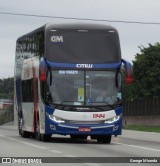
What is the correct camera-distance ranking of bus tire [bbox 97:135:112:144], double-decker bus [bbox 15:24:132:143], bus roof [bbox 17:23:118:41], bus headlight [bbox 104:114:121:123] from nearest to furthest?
1. double-decker bus [bbox 15:24:132:143]
2. bus headlight [bbox 104:114:121:123]
3. bus roof [bbox 17:23:118:41]
4. bus tire [bbox 97:135:112:144]

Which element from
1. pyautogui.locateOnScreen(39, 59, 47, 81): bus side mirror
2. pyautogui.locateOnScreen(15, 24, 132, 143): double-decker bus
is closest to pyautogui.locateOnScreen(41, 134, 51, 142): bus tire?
pyautogui.locateOnScreen(15, 24, 132, 143): double-decker bus

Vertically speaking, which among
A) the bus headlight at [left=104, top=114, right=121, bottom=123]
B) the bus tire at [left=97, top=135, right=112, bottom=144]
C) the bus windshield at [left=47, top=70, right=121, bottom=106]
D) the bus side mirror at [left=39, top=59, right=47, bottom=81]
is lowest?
the bus tire at [left=97, top=135, right=112, bottom=144]

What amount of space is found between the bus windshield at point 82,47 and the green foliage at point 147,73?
5853cm

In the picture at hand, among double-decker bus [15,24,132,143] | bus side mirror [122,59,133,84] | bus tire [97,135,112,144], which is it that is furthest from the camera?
bus tire [97,135,112,144]

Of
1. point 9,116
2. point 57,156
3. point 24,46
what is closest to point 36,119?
point 24,46

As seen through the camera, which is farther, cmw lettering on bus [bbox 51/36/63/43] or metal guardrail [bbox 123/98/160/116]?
metal guardrail [bbox 123/98/160/116]

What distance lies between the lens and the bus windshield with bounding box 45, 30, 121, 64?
25562 mm

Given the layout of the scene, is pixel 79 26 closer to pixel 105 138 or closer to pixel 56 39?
pixel 56 39

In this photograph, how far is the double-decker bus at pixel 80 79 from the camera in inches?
996

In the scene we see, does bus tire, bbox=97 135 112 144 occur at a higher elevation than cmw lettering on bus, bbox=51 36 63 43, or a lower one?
lower

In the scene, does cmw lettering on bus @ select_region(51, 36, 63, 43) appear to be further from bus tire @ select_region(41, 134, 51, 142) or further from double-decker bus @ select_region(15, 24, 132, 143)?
bus tire @ select_region(41, 134, 51, 142)

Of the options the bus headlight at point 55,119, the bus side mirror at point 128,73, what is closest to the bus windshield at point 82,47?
the bus side mirror at point 128,73

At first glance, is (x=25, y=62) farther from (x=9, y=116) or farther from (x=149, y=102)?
(x=9, y=116)

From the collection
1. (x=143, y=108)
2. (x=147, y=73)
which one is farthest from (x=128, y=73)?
(x=147, y=73)
